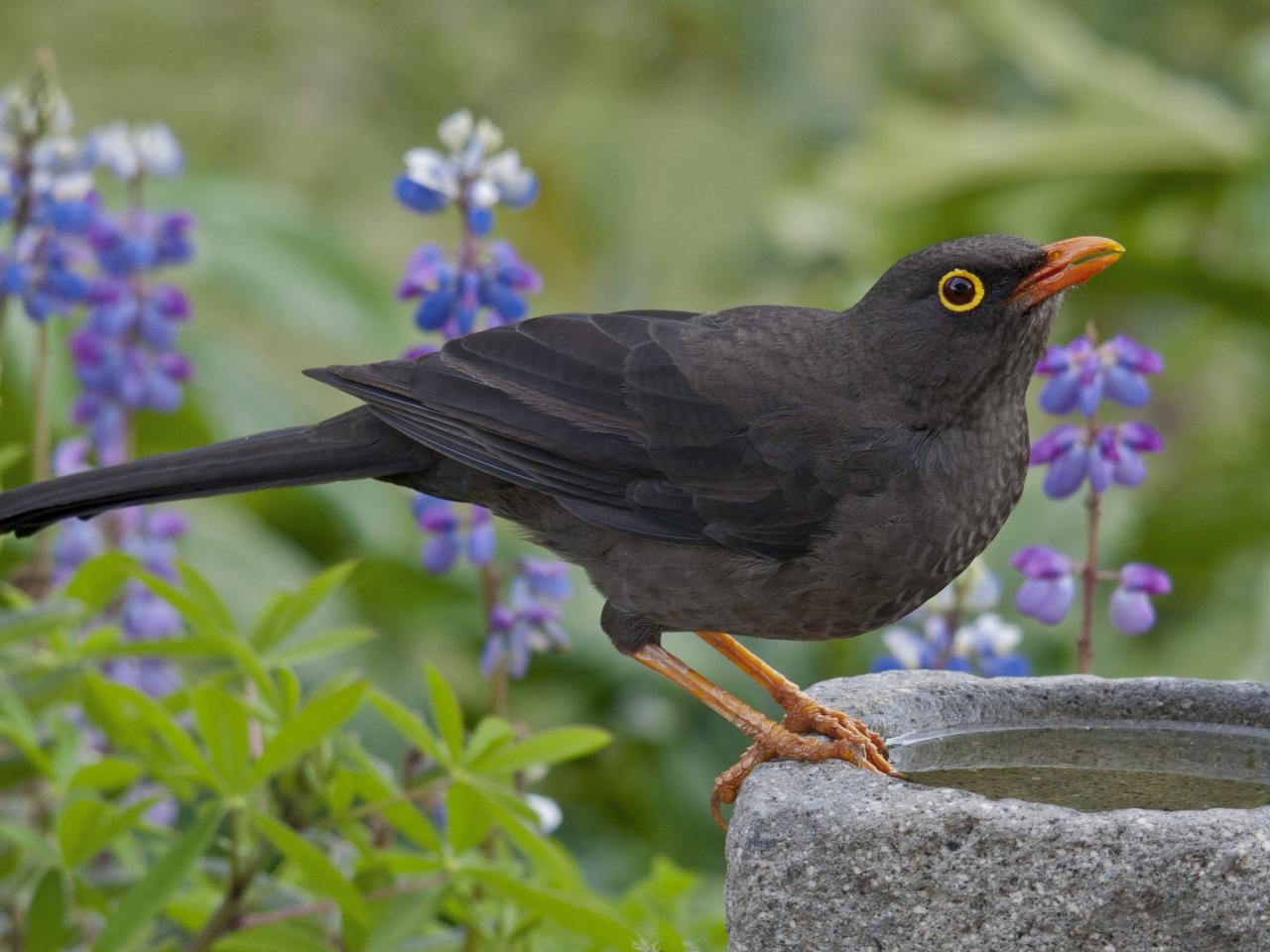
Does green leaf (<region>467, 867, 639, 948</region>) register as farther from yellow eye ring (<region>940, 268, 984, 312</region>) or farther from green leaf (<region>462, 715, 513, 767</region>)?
yellow eye ring (<region>940, 268, 984, 312</region>)

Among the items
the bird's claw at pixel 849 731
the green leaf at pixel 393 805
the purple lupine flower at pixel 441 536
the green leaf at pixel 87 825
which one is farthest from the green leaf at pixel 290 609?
the bird's claw at pixel 849 731

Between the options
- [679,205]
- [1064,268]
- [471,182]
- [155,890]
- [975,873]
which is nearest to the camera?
[975,873]

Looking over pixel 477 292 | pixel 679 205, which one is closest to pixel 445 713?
pixel 477 292

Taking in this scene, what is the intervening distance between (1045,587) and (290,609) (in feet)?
4.43

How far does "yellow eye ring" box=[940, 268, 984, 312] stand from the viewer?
2740 millimetres

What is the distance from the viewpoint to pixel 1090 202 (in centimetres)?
727

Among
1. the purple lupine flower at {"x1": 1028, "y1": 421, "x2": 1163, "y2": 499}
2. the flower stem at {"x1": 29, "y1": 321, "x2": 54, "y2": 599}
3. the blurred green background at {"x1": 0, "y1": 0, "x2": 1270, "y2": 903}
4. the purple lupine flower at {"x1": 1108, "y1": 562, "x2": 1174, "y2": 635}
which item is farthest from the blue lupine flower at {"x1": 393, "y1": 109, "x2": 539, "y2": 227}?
the blurred green background at {"x1": 0, "y1": 0, "x2": 1270, "y2": 903}

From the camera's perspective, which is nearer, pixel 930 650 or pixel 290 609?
pixel 290 609

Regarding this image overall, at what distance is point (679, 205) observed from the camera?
298 inches

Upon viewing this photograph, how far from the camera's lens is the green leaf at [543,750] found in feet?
9.43

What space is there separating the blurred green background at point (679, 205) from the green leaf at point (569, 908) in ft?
6.44

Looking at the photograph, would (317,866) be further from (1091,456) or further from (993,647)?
(1091,456)

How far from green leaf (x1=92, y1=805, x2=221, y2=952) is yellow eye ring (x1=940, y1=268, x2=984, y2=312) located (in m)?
1.46

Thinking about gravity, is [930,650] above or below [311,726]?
above
